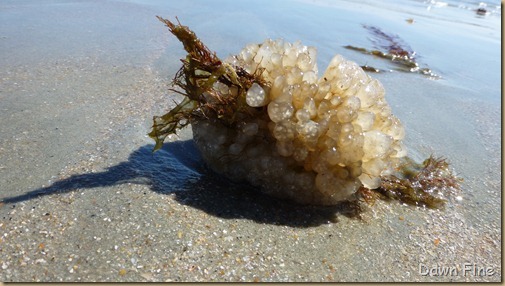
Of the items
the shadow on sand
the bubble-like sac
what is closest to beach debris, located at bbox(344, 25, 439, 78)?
the bubble-like sac

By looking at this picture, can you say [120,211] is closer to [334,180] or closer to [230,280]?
[230,280]

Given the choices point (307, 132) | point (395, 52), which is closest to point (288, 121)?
point (307, 132)

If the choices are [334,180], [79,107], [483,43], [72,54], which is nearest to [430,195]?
[334,180]

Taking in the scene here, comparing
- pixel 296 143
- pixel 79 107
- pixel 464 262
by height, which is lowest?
pixel 464 262

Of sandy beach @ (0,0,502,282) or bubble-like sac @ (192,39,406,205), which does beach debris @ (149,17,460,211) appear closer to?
bubble-like sac @ (192,39,406,205)

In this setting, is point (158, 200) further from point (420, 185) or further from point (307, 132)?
point (420, 185)

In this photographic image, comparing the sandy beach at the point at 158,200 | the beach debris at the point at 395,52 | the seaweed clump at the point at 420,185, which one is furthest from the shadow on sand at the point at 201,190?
the beach debris at the point at 395,52
